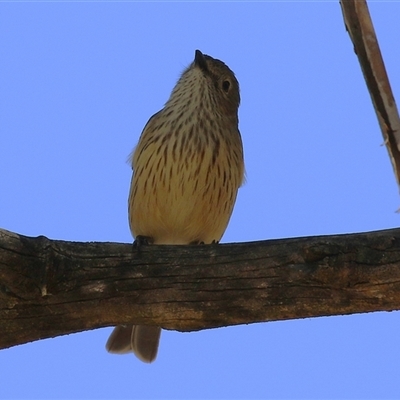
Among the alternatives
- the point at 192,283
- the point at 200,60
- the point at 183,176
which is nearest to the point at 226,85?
the point at 200,60

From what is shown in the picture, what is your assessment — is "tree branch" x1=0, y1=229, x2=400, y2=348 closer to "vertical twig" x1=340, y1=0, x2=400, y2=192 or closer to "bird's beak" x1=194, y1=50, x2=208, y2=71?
"vertical twig" x1=340, y1=0, x2=400, y2=192

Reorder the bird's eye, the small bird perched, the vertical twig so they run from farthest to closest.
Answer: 1. the bird's eye
2. the small bird perched
3. the vertical twig

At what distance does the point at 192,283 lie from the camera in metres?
3.73

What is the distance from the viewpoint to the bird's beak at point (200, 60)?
6023mm

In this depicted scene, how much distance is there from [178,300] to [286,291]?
54 centimetres

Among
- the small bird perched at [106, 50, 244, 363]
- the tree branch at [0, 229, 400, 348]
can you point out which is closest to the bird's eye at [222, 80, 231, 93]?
the small bird perched at [106, 50, 244, 363]

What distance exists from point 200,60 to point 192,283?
2771 mm

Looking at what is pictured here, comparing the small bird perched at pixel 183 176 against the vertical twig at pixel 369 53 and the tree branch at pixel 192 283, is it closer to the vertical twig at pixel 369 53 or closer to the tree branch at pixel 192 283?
the tree branch at pixel 192 283

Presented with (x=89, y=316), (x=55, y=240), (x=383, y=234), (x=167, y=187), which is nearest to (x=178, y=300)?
(x=89, y=316)

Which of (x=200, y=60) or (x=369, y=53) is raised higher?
(x=200, y=60)

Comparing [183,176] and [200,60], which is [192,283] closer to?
[183,176]

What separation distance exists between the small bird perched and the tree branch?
144 centimetres

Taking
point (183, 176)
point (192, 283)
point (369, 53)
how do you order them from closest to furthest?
point (369, 53)
point (192, 283)
point (183, 176)

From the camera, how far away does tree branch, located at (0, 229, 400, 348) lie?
3506 millimetres
